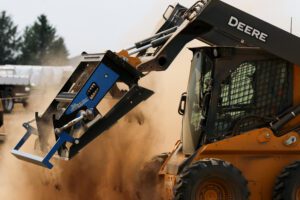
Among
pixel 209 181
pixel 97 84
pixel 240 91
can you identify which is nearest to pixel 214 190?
pixel 209 181

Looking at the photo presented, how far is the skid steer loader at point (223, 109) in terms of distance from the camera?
779 cm

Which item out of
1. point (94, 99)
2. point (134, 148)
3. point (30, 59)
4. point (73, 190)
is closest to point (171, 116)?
point (134, 148)

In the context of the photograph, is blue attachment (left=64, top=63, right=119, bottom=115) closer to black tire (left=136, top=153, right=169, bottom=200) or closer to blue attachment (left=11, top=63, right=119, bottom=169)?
blue attachment (left=11, top=63, right=119, bottom=169)

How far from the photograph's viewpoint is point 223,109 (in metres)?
8.21

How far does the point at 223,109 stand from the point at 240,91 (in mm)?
297

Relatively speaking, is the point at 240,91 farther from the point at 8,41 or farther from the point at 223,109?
the point at 8,41

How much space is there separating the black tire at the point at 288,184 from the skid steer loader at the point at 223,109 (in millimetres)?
11

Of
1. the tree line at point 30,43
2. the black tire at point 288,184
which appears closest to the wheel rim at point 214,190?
the black tire at point 288,184

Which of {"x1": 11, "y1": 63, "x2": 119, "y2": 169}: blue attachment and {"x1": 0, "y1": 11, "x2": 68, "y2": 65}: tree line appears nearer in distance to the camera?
{"x1": 11, "y1": 63, "x2": 119, "y2": 169}: blue attachment

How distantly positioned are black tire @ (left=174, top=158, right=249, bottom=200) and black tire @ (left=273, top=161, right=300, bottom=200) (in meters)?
0.41

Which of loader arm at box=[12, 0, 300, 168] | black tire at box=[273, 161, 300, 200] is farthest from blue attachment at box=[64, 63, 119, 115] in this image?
black tire at box=[273, 161, 300, 200]

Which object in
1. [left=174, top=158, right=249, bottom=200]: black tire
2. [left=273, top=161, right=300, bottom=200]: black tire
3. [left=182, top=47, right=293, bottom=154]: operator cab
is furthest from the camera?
[left=182, top=47, right=293, bottom=154]: operator cab

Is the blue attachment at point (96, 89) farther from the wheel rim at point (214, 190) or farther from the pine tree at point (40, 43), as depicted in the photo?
the pine tree at point (40, 43)

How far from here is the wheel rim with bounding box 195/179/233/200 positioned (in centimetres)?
769
